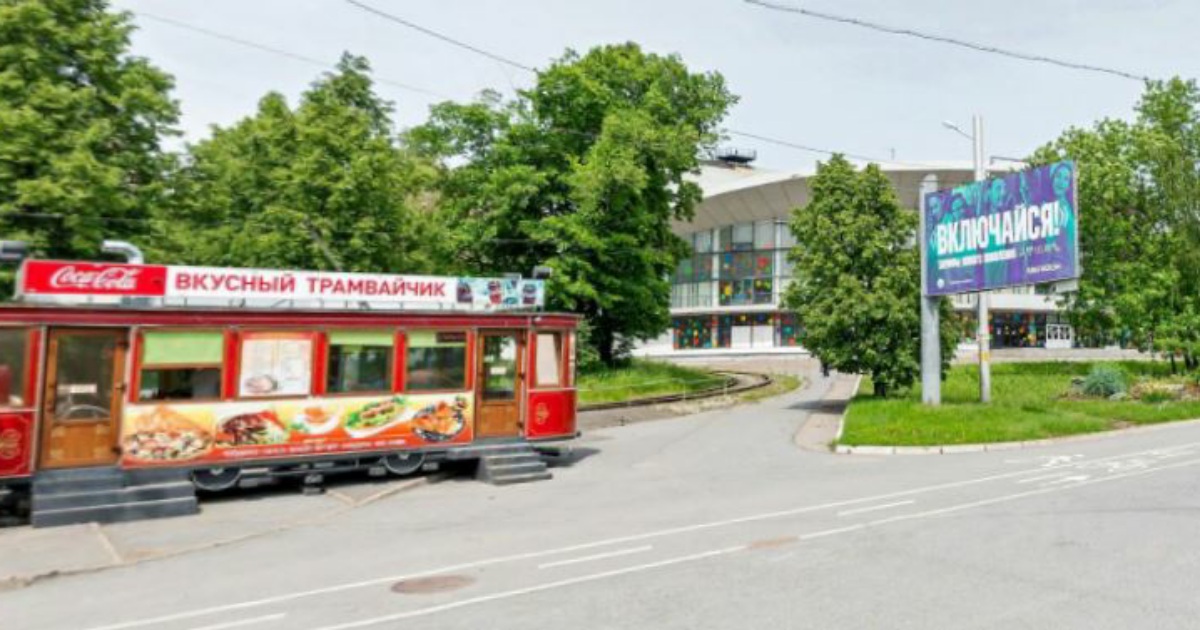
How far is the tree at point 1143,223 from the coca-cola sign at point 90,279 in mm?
39216

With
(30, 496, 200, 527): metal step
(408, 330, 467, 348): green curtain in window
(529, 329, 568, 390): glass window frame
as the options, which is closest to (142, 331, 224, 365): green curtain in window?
(30, 496, 200, 527): metal step

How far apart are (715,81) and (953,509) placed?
39137mm

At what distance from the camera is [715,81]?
47438 mm

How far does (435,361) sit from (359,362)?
1.57m

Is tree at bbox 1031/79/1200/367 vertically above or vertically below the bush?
above

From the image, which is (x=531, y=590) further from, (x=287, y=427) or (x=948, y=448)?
(x=948, y=448)

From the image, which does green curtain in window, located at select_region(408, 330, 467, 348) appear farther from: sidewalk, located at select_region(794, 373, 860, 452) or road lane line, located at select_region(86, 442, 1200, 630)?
sidewalk, located at select_region(794, 373, 860, 452)

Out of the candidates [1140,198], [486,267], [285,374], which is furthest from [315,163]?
[1140,198]

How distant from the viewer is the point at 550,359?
17703mm

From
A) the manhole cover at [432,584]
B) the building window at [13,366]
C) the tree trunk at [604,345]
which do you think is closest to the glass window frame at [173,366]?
the building window at [13,366]

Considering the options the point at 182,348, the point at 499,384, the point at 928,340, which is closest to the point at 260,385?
the point at 182,348

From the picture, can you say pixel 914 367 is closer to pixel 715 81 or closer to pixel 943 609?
pixel 943 609

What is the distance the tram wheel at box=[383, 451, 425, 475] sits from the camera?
53.6ft

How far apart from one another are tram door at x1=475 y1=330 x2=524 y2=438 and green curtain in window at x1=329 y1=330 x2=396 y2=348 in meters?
1.95
